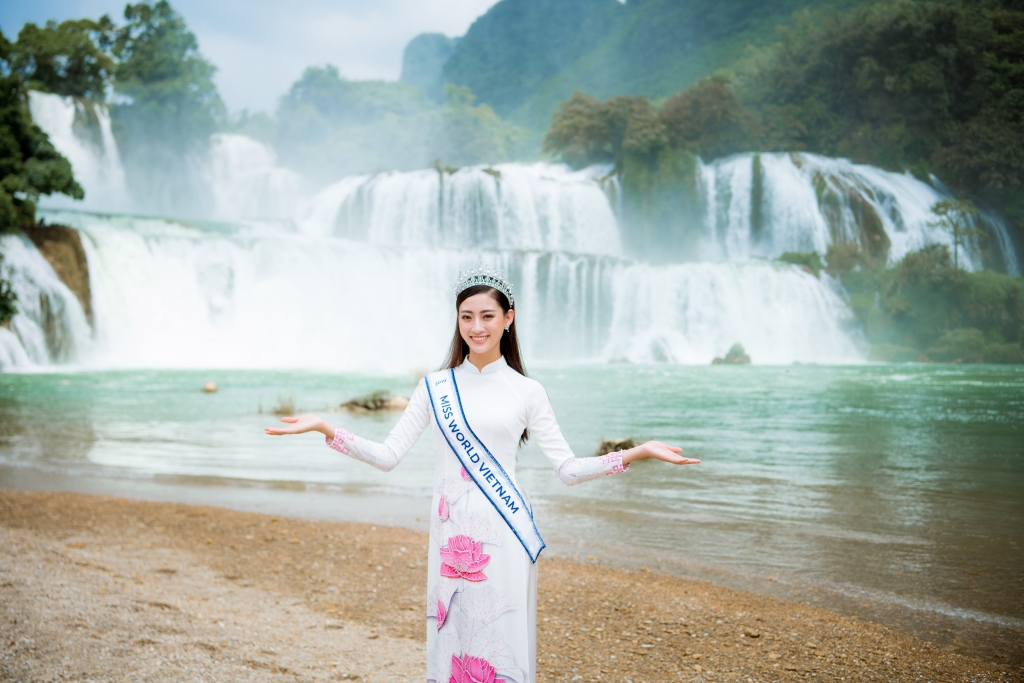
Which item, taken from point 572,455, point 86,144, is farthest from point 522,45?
point 572,455

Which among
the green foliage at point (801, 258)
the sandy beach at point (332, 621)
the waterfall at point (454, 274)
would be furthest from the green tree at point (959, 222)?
the sandy beach at point (332, 621)

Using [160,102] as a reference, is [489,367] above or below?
below

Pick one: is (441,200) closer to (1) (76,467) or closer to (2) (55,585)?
(1) (76,467)

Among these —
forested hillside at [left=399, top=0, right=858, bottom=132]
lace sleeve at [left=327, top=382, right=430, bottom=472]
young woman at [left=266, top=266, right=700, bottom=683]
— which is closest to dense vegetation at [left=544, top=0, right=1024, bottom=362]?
forested hillside at [left=399, top=0, right=858, bottom=132]

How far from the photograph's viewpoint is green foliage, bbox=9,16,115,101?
1391 inches

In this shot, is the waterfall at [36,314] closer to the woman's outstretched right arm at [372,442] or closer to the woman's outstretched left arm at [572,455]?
the woman's outstretched right arm at [372,442]

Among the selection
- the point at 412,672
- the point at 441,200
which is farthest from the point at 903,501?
the point at 441,200

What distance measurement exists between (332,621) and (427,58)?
90774 mm

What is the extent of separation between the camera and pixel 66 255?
20.0m

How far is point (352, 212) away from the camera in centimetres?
3216

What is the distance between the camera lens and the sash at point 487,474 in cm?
194

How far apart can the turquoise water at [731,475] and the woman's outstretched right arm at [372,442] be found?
2.76m

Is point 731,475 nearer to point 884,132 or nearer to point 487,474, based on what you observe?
point 487,474

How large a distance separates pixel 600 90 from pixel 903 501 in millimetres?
58973
